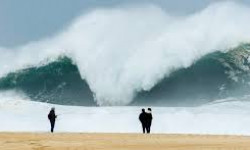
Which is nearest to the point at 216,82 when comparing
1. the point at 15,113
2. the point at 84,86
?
the point at 84,86

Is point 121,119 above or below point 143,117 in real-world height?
above

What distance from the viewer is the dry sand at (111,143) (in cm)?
2302

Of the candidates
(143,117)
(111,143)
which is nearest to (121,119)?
(143,117)

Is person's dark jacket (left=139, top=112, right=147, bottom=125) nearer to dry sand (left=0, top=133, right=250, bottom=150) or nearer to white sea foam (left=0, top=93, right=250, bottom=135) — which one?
dry sand (left=0, top=133, right=250, bottom=150)

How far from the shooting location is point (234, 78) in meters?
62.4

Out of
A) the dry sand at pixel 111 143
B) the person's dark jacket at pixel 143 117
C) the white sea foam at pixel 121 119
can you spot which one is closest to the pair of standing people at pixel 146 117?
the person's dark jacket at pixel 143 117

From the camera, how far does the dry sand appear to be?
2302 cm

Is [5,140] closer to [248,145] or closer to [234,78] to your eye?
[248,145]

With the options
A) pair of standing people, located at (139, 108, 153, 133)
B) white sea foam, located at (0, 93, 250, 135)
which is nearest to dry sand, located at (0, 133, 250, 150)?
pair of standing people, located at (139, 108, 153, 133)

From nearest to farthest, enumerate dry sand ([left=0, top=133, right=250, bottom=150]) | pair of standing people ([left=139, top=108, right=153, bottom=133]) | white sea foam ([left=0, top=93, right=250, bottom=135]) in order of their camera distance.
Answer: dry sand ([left=0, top=133, right=250, bottom=150]), pair of standing people ([left=139, top=108, right=153, bottom=133]), white sea foam ([left=0, top=93, right=250, bottom=135])

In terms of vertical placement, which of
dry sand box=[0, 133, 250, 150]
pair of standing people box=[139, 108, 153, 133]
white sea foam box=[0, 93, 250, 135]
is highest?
white sea foam box=[0, 93, 250, 135]

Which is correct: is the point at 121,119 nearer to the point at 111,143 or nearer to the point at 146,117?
the point at 146,117

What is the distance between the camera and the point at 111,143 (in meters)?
24.7

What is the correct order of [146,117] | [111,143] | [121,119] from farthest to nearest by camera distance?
[121,119] → [146,117] → [111,143]
